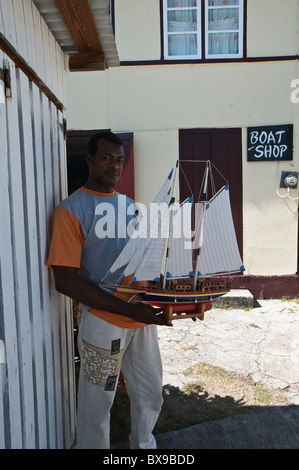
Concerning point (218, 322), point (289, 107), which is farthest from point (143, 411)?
point (289, 107)

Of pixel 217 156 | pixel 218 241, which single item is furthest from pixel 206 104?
pixel 218 241

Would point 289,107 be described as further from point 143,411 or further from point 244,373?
point 143,411

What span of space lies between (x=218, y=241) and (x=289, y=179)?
4481mm

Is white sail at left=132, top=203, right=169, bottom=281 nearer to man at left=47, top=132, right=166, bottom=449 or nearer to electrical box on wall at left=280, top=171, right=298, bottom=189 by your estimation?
man at left=47, top=132, right=166, bottom=449

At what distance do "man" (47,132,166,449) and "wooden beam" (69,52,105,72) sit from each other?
2.96ft

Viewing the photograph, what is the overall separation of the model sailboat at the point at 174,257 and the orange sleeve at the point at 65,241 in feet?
0.74

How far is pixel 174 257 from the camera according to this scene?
7.61 ft

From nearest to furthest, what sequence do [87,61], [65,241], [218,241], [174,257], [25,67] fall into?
[25,67]
[65,241]
[174,257]
[218,241]
[87,61]

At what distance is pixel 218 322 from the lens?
5531mm

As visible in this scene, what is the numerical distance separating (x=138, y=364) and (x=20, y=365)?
2.85 ft

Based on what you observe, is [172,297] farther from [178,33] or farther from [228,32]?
[228,32]

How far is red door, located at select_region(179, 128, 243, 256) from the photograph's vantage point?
654 centimetres
